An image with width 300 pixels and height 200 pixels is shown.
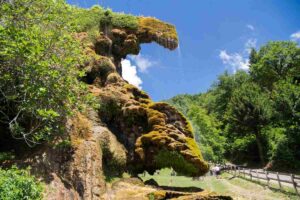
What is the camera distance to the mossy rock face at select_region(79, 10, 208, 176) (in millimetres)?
17031

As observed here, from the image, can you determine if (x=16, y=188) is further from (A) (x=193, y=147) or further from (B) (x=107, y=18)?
(B) (x=107, y=18)

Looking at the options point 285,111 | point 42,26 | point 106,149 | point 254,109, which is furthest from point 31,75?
point 254,109

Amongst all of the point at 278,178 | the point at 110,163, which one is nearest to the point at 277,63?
the point at 278,178

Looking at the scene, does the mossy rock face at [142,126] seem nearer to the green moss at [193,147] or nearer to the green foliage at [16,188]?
the green moss at [193,147]

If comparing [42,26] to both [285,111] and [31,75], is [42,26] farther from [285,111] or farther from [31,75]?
[285,111]

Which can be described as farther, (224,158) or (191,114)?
(191,114)

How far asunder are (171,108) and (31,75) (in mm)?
9918

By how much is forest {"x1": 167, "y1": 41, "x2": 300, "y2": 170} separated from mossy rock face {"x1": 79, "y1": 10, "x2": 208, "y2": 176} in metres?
22.3

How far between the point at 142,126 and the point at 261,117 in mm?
30109

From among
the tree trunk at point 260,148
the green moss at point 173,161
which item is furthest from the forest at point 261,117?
the green moss at point 173,161

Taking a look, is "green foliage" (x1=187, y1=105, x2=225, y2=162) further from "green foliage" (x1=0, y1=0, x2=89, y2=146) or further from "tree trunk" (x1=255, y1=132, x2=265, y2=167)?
"green foliage" (x1=0, y1=0, x2=89, y2=146)

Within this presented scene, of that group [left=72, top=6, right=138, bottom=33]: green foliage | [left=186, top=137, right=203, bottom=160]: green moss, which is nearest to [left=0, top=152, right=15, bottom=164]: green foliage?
[left=186, top=137, right=203, bottom=160]: green moss

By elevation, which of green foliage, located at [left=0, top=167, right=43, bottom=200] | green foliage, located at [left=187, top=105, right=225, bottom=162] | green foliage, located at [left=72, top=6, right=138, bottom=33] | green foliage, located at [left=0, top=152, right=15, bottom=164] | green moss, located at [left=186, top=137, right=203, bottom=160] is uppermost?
green foliage, located at [left=72, top=6, right=138, bottom=33]

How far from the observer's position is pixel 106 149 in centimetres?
1583
